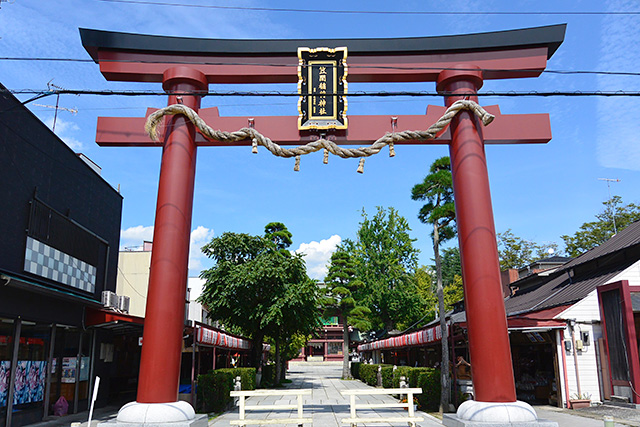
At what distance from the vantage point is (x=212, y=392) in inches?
663

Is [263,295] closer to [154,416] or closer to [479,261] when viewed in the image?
[154,416]

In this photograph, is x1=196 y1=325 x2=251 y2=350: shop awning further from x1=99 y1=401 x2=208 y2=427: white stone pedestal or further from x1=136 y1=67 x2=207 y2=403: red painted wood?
x1=99 y1=401 x2=208 y2=427: white stone pedestal

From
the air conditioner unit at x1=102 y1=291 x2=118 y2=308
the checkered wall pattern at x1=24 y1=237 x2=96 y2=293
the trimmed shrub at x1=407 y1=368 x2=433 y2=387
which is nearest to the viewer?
the checkered wall pattern at x1=24 y1=237 x2=96 y2=293

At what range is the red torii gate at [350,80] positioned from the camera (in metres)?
9.80

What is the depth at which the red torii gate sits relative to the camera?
9.80 m

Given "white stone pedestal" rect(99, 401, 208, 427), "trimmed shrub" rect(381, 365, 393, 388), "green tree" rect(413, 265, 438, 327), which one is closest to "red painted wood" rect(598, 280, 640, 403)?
"trimmed shrub" rect(381, 365, 393, 388)

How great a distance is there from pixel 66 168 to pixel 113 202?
14.0 feet

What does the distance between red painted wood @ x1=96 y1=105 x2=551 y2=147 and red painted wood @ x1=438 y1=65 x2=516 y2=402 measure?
53 cm

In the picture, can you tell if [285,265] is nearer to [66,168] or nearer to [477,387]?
[66,168]

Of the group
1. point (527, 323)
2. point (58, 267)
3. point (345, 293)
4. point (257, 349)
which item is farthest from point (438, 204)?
point (345, 293)

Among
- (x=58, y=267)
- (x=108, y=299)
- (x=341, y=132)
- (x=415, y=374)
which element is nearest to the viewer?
(x=341, y=132)

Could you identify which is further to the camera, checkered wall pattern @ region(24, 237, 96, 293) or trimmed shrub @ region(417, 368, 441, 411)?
trimmed shrub @ region(417, 368, 441, 411)

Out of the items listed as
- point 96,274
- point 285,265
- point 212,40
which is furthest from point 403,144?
point 285,265

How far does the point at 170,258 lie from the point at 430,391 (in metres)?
11.3
